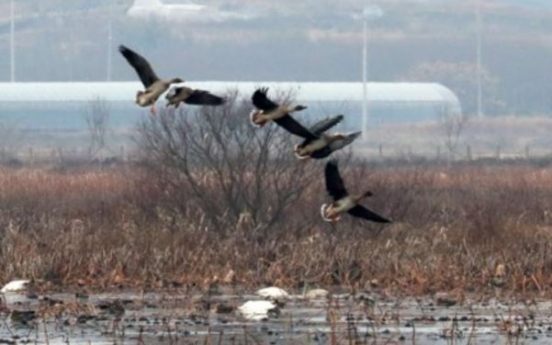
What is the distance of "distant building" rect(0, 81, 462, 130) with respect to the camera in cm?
9875

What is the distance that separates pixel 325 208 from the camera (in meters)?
11.4

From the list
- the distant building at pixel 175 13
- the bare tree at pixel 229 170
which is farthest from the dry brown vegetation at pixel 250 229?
the distant building at pixel 175 13

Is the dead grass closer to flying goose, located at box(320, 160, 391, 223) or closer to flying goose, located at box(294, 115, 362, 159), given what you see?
flying goose, located at box(320, 160, 391, 223)

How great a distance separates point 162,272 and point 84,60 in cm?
14453

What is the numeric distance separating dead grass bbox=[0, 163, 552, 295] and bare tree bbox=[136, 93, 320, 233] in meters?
0.25

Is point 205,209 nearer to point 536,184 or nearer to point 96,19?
point 536,184

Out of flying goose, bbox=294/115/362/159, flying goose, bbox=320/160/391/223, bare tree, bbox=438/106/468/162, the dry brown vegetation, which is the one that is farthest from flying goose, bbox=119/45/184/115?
bare tree, bbox=438/106/468/162

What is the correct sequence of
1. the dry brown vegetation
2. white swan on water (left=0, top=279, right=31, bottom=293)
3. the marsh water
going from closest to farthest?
the marsh water < white swan on water (left=0, top=279, right=31, bottom=293) < the dry brown vegetation

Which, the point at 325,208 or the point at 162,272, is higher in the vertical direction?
the point at 325,208

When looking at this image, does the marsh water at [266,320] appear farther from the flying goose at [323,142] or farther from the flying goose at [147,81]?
the flying goose at [147,81]

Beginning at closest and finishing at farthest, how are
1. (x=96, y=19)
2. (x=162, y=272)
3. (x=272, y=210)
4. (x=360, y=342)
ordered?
(x=360, y=342) → (x=162, y=272) → (x=272, y=210) → (x=96, y=19)

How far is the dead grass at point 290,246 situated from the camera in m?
22.2

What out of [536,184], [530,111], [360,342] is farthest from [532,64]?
[360,342]

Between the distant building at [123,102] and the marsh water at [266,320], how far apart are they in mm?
71969
